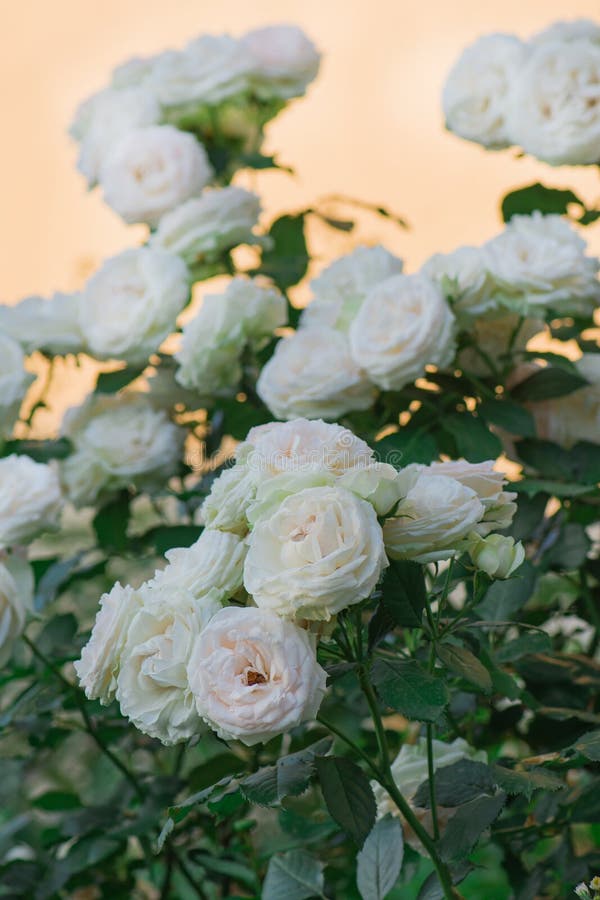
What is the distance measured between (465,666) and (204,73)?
0.83 meters

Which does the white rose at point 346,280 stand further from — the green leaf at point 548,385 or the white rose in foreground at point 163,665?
the white rose in foreground at point 163,665

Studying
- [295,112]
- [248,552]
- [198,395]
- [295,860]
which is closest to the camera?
[248,552]

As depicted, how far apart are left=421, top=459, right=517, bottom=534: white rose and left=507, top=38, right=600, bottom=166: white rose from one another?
57 centimetres

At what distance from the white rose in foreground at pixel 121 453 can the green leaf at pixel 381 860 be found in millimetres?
511

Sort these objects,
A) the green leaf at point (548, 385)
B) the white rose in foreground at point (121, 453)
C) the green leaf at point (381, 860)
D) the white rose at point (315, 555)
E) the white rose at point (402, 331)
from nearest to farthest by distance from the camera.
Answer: the white rose at point (315, 555)
the green leaf at point (381, 860)
the white rose at point (402, 331)
the green leaf at point (548, 385)
the white rose in foreground at point (121, 453)

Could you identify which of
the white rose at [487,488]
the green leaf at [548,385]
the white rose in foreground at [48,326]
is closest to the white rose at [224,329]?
the white rose in foreground at [48,326]

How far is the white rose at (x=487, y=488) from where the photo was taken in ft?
2.27

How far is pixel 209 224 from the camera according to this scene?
1190mm

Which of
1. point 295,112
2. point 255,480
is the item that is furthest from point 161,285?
point 295,112

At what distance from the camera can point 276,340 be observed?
48.8 inches

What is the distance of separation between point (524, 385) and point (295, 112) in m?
2.36

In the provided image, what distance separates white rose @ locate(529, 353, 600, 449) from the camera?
114 centimetres

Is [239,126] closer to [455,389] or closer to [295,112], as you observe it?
[455,389]

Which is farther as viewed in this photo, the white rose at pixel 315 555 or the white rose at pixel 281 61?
the white rose at pixel 281 61
